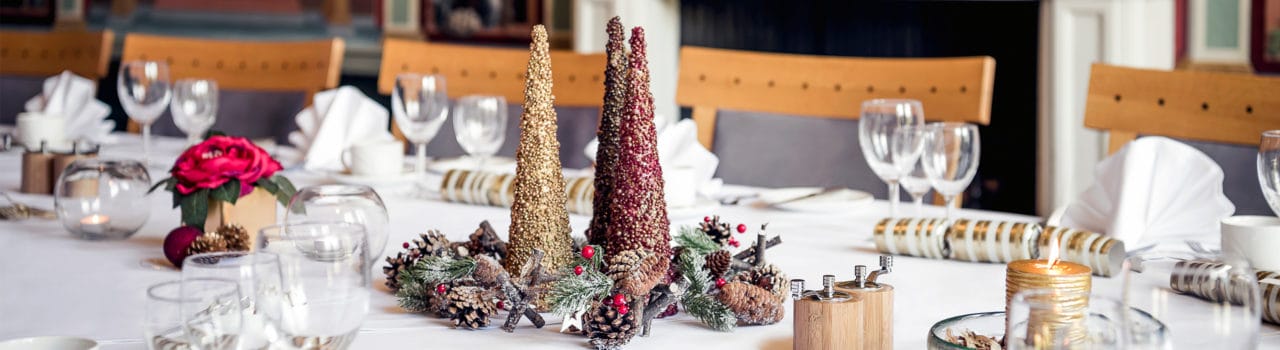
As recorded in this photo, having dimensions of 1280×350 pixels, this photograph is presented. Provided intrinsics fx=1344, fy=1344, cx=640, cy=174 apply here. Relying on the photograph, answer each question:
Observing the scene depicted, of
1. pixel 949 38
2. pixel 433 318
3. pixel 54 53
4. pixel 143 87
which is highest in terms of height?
pixel 949 38

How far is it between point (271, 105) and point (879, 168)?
166cm

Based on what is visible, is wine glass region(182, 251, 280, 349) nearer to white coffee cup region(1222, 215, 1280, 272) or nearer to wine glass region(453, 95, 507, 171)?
white coffee cup region(1222, 215, 1280, 272)

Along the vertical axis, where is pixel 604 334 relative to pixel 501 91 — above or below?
below

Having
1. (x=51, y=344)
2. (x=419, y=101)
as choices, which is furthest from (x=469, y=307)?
(x=419, y=101)

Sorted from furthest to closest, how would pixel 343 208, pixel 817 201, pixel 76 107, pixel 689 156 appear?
pixel 76 107, pixel 689 156, pixel 817 201, pixel 343 208

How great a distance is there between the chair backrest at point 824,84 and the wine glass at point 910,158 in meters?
0.57

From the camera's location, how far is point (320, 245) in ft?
2.69

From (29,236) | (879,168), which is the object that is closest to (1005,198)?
(879,168)

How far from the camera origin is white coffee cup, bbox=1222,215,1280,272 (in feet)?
3.53

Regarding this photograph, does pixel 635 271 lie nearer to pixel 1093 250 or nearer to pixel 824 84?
pixel 1093 250

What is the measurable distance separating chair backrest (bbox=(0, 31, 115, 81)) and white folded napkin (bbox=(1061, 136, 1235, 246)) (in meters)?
2.53

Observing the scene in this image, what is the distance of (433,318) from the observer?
1068 millimetres

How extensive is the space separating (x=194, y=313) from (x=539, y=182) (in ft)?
1.18

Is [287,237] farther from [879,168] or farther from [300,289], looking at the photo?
[879,168]
